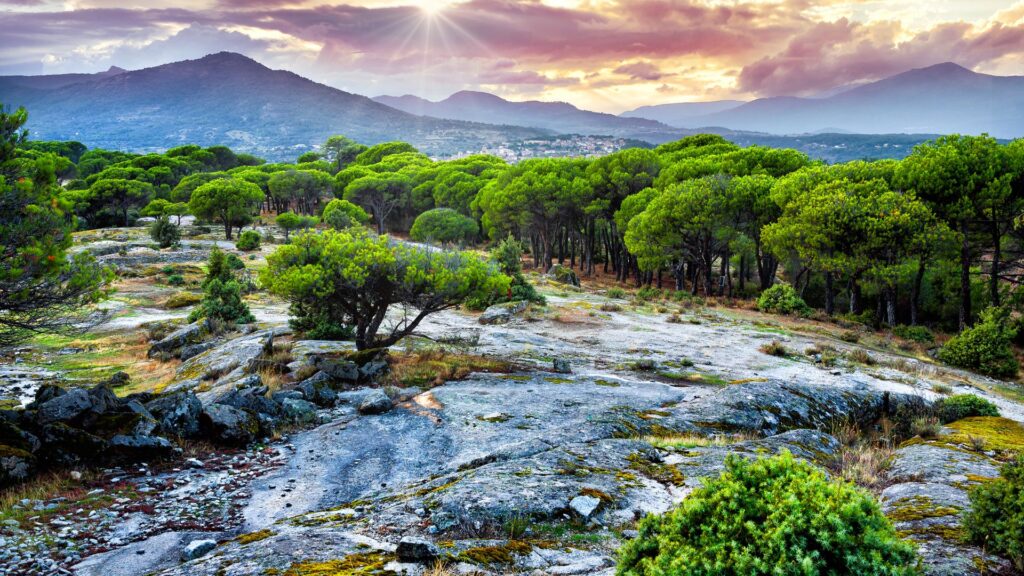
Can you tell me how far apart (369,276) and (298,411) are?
5.94 m

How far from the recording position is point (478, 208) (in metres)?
74.9

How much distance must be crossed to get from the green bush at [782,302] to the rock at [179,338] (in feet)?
120

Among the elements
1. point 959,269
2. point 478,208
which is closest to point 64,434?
point 959,269

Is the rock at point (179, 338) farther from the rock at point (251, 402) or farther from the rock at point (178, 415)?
the rock at point (178, 415)

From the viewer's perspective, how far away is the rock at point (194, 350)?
22.4 meters

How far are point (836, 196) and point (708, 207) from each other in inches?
365

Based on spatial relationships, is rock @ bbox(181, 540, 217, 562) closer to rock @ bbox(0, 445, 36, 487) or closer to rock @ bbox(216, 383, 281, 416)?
rock @ bbox(0, 445, 36, 487)

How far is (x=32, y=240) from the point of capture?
408 inches

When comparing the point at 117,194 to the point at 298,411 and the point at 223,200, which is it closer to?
the point at 223,200

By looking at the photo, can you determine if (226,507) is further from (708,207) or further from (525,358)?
(708,207)

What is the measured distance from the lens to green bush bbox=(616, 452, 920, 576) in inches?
147

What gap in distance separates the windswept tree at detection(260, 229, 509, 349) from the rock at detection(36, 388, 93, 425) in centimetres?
698

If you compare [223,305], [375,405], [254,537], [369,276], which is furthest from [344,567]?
[223,305]

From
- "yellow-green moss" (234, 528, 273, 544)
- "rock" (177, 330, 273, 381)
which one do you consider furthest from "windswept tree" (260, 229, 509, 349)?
"yellow-green moss" (234, 528, 273, 544)
